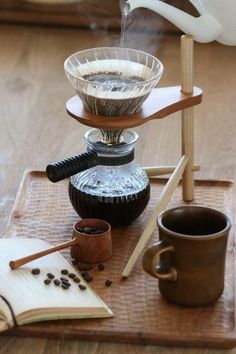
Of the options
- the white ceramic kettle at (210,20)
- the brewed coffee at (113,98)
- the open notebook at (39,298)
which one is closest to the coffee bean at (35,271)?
the open notebook at (39,298)

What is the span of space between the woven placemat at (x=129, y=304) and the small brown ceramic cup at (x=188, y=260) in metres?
0.02

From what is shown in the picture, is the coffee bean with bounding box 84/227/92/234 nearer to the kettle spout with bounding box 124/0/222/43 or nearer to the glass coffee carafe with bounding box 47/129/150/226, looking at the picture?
the glass coffee carafe with bounding box 47/129/150/226

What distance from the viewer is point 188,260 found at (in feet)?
3.18

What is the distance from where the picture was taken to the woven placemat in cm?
96

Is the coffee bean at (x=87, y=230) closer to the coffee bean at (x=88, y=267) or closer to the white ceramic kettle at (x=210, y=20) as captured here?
the coffee bean at (x=88, y=267)

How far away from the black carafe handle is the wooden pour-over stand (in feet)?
0.14

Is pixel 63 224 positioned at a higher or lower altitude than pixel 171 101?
lower

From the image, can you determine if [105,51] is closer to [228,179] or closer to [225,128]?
[228,179]

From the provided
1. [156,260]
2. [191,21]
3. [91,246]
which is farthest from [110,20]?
[156,260]

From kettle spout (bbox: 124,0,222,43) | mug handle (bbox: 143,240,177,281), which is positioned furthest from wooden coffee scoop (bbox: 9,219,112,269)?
kettle spout (bbox: 124,0,222,43)

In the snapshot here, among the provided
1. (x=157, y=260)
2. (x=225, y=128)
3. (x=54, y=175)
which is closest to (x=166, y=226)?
(x=157, y=260)

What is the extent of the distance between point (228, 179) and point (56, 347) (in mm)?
494

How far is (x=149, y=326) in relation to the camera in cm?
97

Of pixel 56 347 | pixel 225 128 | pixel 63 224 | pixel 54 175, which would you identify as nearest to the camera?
pixel 56 347
